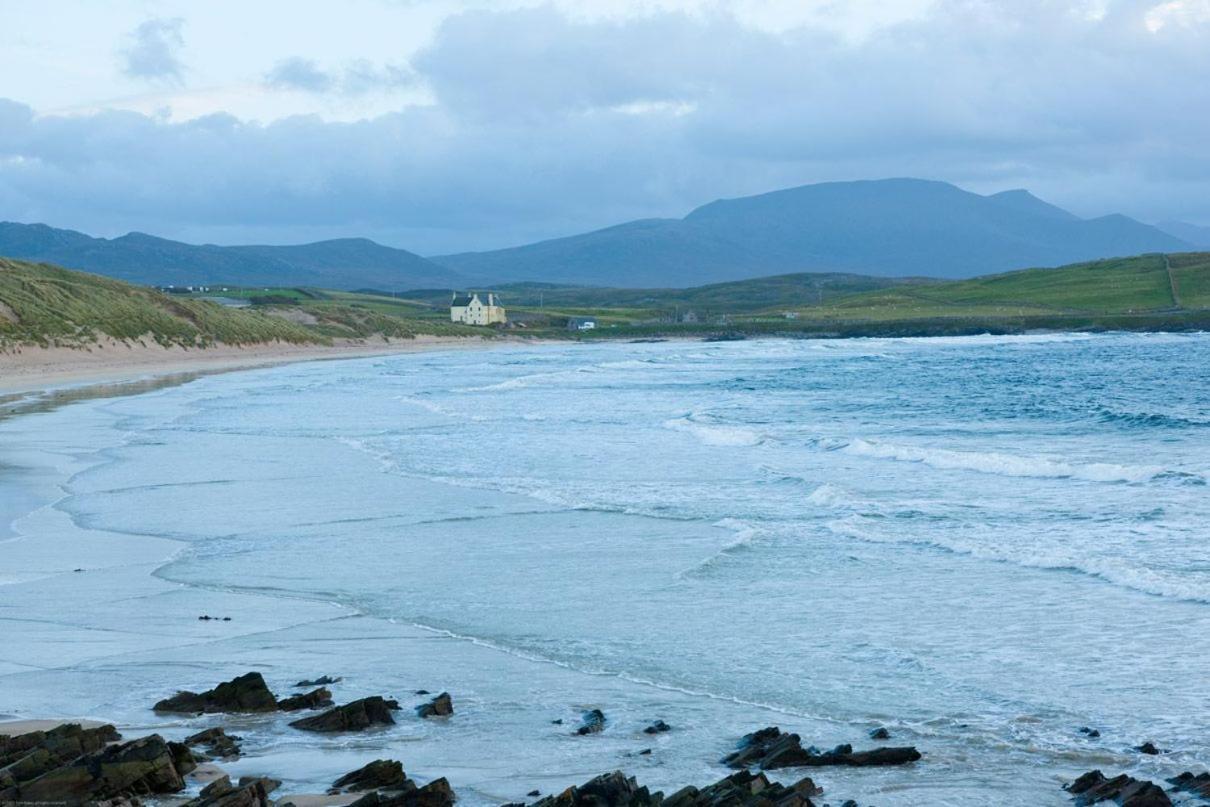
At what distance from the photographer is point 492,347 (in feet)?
397

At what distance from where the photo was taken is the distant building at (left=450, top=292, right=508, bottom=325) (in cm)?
14638

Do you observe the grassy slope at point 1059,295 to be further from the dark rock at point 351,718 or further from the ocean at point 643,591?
the dark rock at point 351,718

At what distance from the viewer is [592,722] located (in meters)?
10.8

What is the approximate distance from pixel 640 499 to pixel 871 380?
129 ft

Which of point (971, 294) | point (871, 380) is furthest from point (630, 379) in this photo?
point (971, 294)

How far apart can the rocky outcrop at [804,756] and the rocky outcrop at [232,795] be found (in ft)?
10.7

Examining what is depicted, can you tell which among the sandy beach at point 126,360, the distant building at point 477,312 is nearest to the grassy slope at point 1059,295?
the distant building at point 477,312

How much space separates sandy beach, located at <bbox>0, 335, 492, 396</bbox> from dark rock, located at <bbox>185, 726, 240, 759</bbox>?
143 feet

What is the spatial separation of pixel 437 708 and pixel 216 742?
1.83m

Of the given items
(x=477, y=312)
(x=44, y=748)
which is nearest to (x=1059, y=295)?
(x=477, y=312)

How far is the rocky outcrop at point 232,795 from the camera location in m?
8.10

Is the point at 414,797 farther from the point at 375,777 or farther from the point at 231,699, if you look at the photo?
the point at 231,699

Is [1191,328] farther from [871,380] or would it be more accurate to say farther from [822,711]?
[822,711]

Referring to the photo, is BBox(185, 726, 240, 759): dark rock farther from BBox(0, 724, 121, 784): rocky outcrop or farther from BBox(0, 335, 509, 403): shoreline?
BBox(0, 335, 509, 403): shoreline
